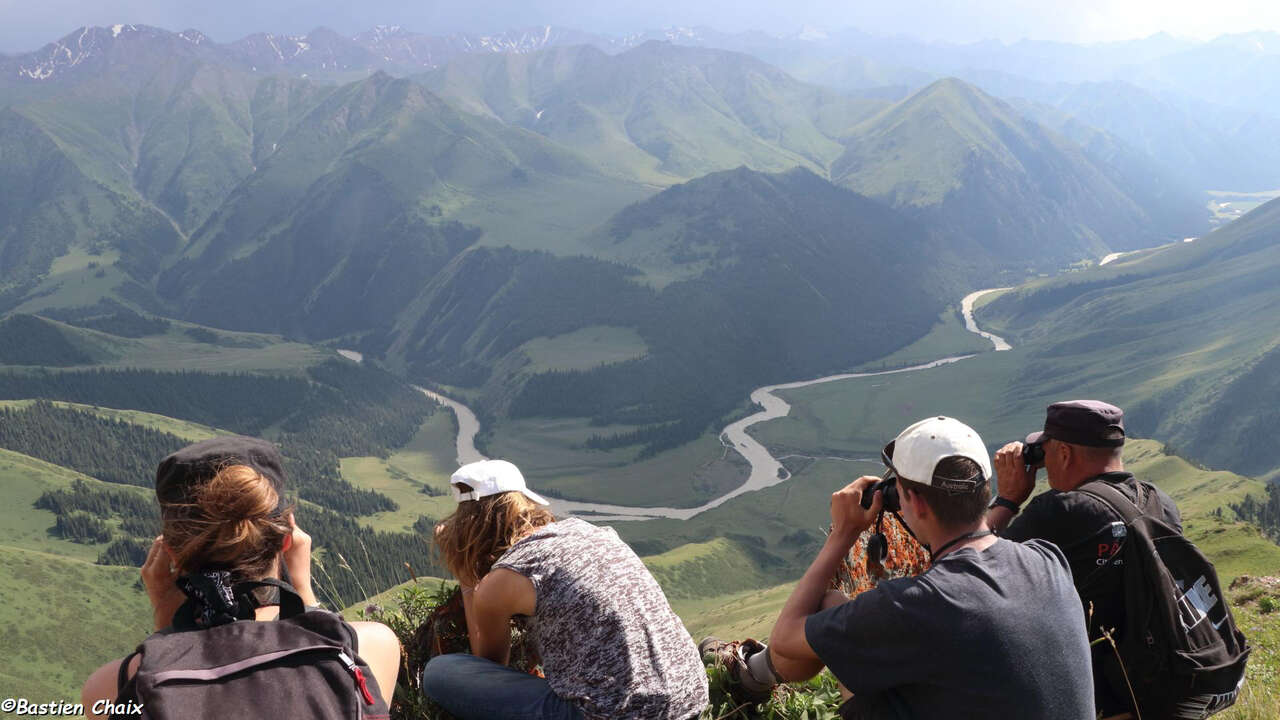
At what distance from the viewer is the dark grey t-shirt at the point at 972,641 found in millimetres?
5738

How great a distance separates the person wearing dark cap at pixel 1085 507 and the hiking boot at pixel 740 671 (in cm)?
288

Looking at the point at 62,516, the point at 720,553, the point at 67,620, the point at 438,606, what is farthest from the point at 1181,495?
the point at 62,516

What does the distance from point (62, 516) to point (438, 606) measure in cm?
22885

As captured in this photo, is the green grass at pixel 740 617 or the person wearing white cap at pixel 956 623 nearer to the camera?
the person wearing white cap at pixel 956 623

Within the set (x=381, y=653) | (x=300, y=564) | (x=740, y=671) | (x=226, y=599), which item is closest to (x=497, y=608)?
(x=381, y=653)

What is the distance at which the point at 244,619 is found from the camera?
5703 mm

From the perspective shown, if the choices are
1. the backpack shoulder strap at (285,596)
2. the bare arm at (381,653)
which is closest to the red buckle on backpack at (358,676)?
the backpack shoulder strap at (285,596)

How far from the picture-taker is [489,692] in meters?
7.78

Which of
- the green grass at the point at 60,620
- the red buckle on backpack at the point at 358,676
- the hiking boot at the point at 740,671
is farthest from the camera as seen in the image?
the green grass at the point at 60,620

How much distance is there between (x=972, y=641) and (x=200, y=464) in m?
5.59

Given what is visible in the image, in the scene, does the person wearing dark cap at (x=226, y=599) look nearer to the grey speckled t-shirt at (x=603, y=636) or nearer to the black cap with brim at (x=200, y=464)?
the black cap with brim at (x=200, y=464)

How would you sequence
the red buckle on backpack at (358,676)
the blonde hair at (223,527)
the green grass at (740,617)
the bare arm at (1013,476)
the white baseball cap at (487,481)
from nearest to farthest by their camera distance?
the red buckle on backpack at (358,676) → the blonde hair at (223,527) → the white baseball cap at (487,481) → the bare arm at (1013,476) → the green grass at (740,617)

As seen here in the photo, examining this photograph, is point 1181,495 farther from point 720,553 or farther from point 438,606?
point 438,606

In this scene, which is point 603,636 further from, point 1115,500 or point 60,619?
point 60,619
